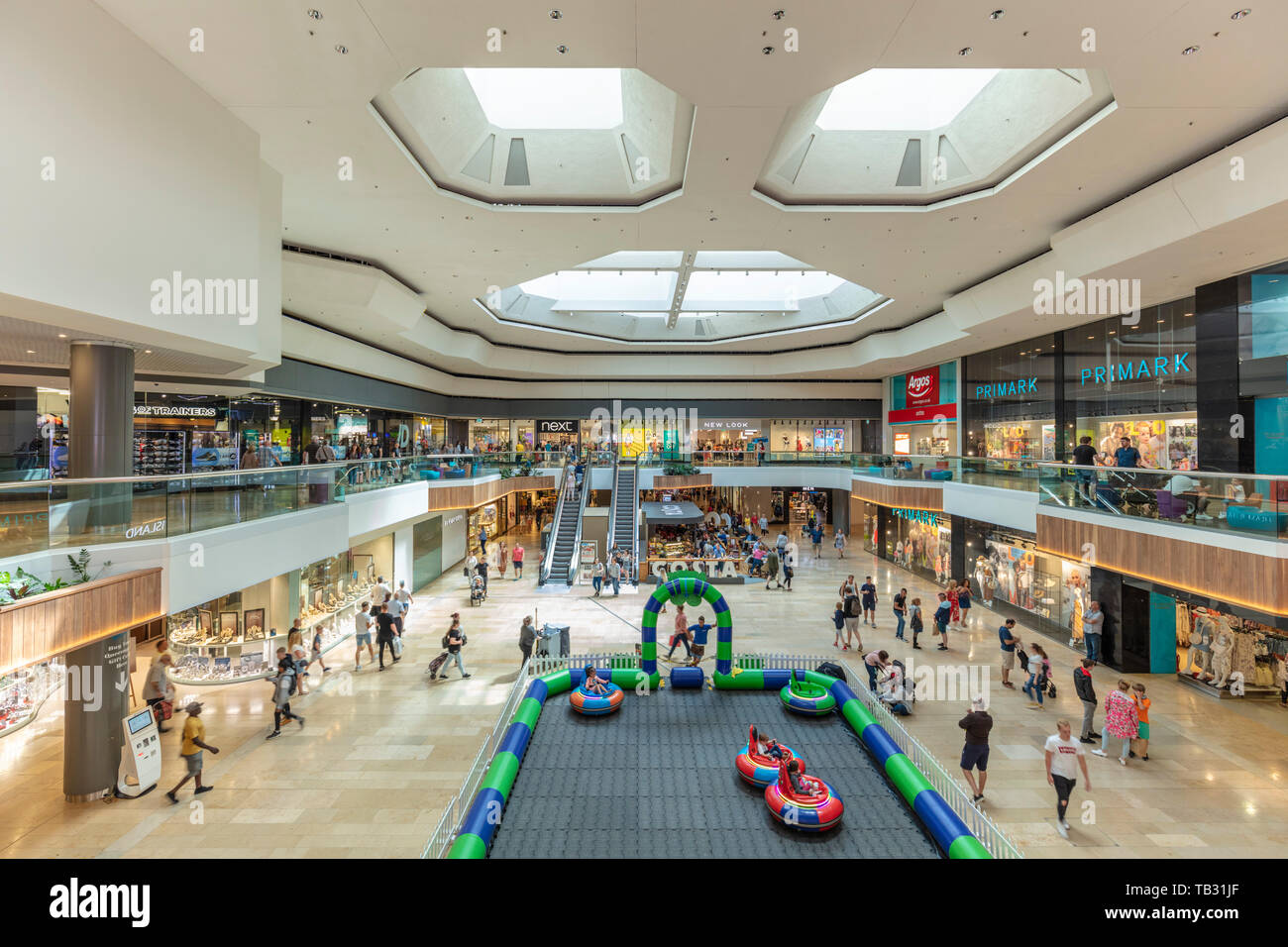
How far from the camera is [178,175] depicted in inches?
290

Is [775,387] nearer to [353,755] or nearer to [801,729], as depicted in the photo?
[801,729]

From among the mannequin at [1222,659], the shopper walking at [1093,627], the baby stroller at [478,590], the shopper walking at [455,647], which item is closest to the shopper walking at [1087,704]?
the shopper walking at [1093,627]

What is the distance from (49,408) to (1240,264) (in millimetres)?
27766

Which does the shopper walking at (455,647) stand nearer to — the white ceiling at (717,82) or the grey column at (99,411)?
the grey column at (99,411)

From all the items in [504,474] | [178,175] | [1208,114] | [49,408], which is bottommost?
[504,474]

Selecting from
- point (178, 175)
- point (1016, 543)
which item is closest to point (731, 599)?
point (1016, 543)

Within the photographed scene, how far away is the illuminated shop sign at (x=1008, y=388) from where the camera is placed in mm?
19172

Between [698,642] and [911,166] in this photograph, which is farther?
[698,642]

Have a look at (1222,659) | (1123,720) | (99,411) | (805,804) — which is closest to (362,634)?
(99,411)

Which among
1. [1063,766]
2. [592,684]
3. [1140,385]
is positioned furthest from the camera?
[1140,385]

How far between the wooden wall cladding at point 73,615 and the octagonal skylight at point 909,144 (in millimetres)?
11259

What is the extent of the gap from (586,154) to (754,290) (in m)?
14.6

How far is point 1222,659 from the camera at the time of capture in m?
10.6

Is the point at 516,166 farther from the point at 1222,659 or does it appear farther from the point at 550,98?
the point at 1222,659
